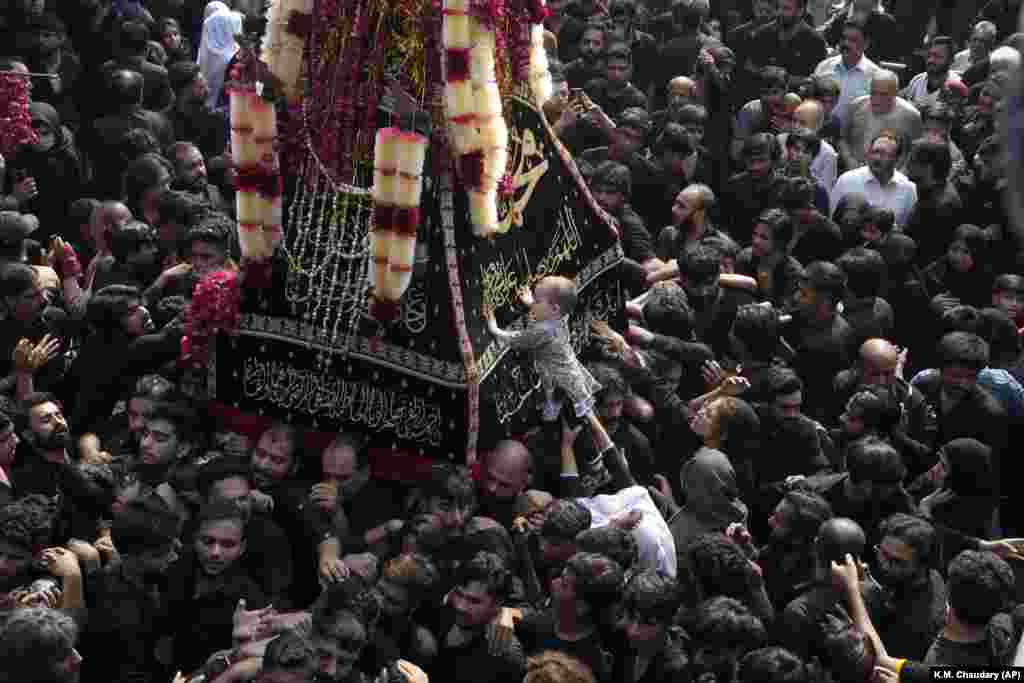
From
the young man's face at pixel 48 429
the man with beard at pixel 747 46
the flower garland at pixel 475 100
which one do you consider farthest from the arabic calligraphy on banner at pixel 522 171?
the man with beard at pixel 747 46

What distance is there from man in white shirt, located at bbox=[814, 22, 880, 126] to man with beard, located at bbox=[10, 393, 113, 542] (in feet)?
23.6

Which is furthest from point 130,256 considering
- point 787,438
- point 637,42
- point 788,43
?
point 788,43

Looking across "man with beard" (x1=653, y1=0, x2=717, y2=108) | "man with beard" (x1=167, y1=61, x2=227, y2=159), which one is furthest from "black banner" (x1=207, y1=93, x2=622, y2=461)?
"man with beard" (x1=653, y1=0, x2=717, y2=108)

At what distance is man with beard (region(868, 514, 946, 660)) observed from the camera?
627cm

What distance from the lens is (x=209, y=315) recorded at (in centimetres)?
793

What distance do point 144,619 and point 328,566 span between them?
84cm

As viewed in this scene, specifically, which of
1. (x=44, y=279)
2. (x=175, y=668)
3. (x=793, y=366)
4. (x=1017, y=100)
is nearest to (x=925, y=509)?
(x=793, y=366)

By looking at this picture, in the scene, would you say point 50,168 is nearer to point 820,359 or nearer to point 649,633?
point 820,359

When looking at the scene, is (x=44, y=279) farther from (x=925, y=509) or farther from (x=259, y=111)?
(x=925, y=509)

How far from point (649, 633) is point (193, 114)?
6.41 metres

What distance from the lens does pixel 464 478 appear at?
6980mm

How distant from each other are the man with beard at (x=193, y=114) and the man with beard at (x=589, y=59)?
2749 mm

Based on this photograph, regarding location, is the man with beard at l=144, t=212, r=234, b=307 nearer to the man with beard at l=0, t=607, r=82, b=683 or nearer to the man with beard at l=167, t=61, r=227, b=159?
the man with beard at l=167, t=61, r=227, b=159

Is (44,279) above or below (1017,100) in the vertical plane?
below
